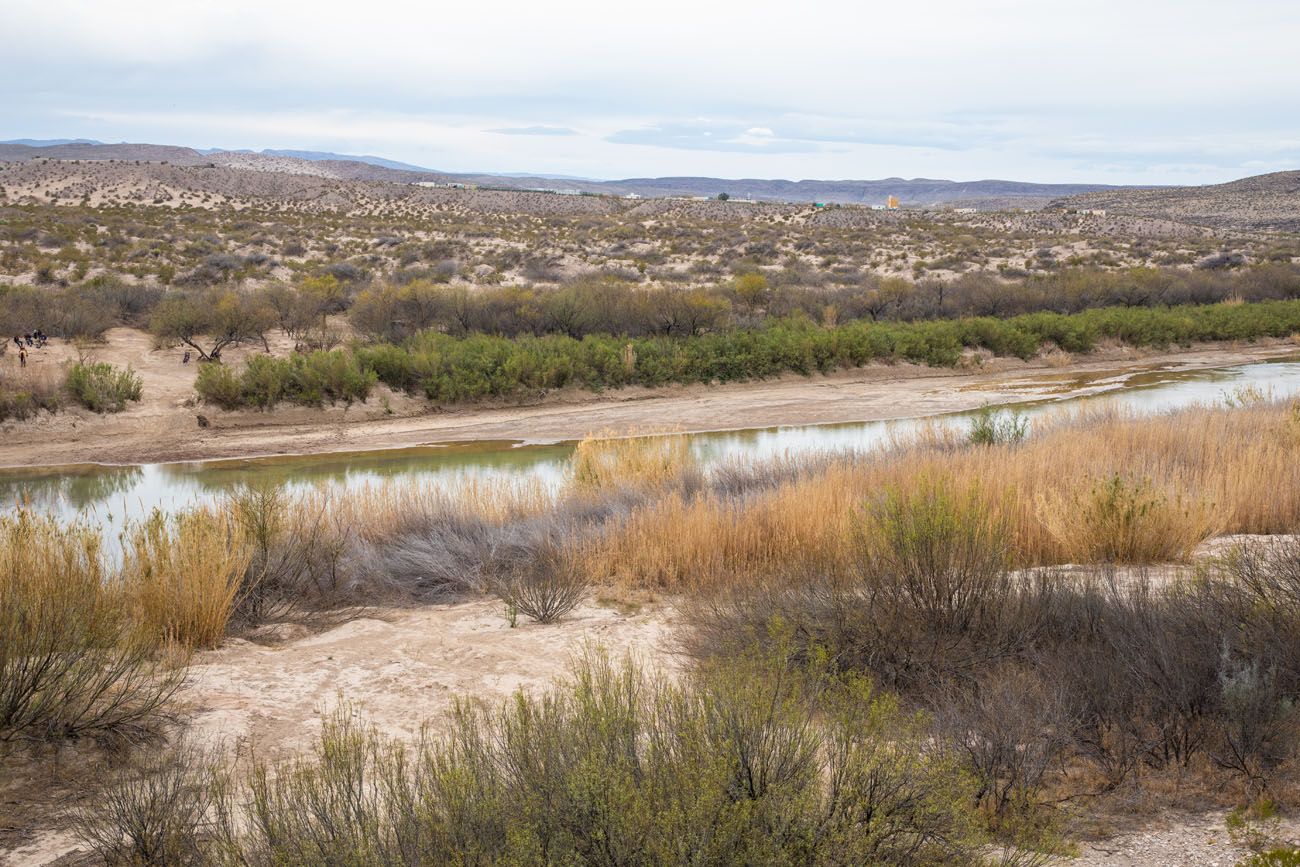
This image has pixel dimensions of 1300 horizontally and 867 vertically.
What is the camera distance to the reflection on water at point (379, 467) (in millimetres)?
14500

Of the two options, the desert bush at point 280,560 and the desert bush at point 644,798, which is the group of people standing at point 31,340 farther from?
the desert bush at point 644,798

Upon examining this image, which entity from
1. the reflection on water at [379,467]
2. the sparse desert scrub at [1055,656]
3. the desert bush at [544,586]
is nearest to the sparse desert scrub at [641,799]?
the sparse desert scrub at [1055,656]

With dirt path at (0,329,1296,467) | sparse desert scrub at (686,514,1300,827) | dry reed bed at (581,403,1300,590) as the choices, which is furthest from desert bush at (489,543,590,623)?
dirt path at (0,329,1296,467)

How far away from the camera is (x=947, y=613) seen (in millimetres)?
6531

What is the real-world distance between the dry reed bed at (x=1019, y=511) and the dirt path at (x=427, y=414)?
749 centimetres

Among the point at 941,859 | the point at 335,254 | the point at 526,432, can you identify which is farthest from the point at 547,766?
the point at 335,254

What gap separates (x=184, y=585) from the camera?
7031 millimetres

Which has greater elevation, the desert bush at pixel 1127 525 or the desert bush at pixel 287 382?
the desert bush at pixel 1127 525

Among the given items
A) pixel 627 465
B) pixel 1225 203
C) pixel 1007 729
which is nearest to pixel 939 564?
pixel 1007 729

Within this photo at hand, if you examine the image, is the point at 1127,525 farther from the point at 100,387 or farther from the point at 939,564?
the point at 100,387

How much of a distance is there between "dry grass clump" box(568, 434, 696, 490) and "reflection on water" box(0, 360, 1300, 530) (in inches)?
34.2

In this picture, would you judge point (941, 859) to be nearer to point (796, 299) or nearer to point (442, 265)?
point (796, 299)

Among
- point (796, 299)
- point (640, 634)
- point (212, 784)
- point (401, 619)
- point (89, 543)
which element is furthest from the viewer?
point (796, 299)

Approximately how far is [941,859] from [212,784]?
3.16m
